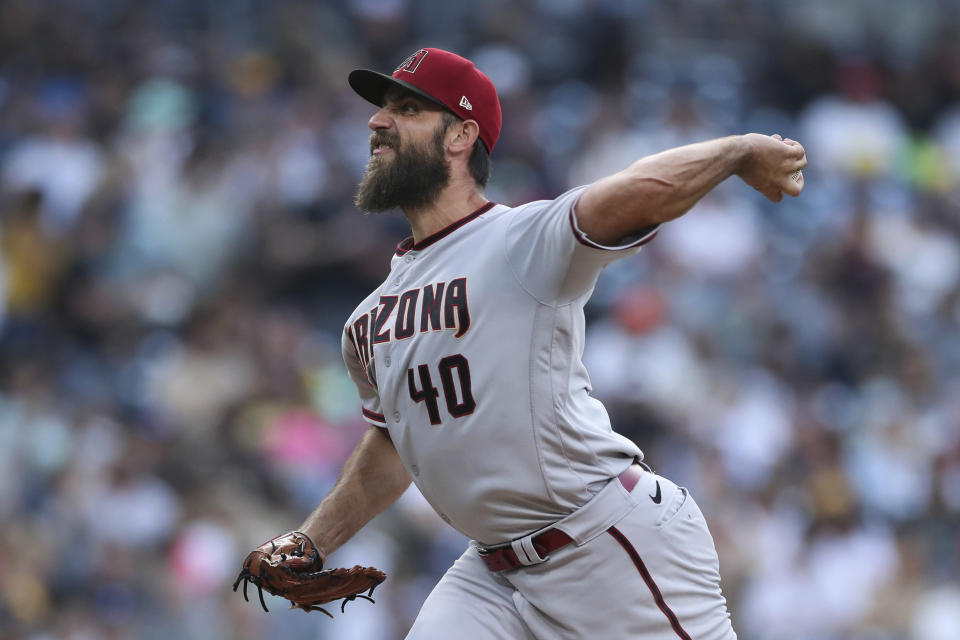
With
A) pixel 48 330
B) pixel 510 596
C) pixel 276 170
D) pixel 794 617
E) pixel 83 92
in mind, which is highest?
pixel 83 92

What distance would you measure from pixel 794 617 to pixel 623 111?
4573 millimetres

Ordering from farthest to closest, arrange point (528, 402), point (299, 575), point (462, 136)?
point (462, 136) < point (299, 575) < point (528, 402)

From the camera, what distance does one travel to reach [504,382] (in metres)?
3.49

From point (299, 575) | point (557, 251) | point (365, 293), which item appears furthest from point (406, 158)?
point (365, 293)

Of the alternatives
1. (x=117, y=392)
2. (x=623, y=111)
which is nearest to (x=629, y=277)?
(x=623, y=111)

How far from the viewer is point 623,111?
432 inches

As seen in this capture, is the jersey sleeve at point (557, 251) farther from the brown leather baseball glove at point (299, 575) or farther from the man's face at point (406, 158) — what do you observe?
the brown leather baseball glove at point (299, 575)

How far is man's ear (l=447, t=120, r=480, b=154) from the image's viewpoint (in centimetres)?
395

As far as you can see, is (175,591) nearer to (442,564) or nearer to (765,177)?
(442,564)

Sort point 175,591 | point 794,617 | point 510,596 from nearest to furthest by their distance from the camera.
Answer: point 510,596 < point 175,591 < point 794,617

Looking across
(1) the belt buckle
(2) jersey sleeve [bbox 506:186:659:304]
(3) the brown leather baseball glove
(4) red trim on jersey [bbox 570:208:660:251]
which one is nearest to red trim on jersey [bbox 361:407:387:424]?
(3) the brown leather baseball glove

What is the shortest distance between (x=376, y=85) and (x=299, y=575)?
4.92 feet

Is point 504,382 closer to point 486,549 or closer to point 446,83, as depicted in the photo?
point 486,549

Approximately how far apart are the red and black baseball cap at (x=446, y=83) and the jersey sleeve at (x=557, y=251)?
1.63 feet
